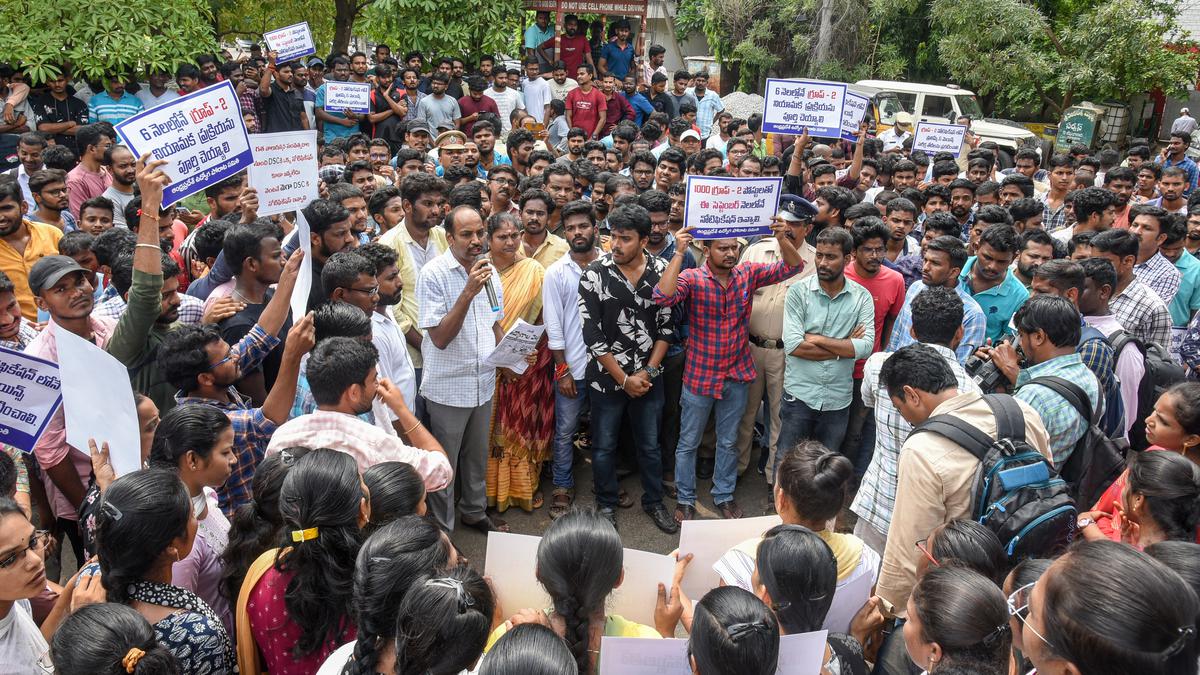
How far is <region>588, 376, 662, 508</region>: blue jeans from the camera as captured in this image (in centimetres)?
508

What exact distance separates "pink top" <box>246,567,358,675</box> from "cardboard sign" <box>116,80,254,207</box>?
8.98 feet

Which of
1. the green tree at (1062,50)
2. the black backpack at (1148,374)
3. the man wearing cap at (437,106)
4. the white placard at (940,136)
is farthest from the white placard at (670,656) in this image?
the green tree at (1062,50)

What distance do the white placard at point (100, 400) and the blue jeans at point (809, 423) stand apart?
353cm

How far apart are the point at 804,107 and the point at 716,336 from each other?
165 inches

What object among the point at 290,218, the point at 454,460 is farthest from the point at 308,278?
the point at 290,218

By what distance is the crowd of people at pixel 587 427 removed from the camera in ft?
7.04

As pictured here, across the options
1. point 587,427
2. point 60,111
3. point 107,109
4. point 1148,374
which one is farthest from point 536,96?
point 1148,374

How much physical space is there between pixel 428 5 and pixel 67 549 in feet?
34.9

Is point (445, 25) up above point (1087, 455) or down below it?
above

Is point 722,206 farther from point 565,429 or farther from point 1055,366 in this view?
point 1055,366

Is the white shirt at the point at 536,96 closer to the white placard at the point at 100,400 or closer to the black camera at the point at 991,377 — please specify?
the black camera at the point at 991,377

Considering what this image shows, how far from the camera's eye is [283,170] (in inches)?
199

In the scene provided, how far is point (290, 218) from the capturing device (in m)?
6.90

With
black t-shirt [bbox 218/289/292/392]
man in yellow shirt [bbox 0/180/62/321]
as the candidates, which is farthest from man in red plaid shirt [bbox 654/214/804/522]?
man in yellow shirt [bbox 0/180/62/321]
